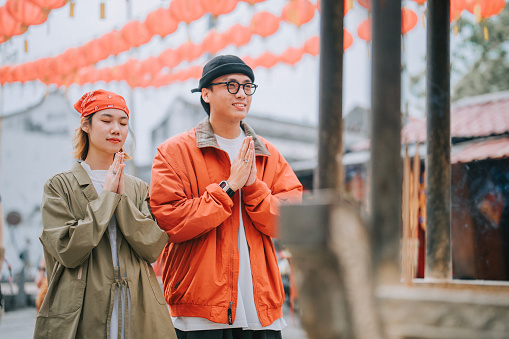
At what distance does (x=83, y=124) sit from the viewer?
105 inches

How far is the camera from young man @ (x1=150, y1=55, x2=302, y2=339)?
246cm

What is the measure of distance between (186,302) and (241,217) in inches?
20.1

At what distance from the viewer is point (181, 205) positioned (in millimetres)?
2529

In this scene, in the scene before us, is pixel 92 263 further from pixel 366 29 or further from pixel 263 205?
pixel 366 29

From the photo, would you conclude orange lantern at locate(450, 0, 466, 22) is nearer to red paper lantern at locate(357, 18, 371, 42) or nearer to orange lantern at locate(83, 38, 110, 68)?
red paper lantern at locate(357, 18, 371, 42)

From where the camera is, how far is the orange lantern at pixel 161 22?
21.8 ft

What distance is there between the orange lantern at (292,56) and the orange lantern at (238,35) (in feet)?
2.79

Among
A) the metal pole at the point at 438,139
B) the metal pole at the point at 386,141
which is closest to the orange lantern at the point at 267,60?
the metal pole at the point at 438,139

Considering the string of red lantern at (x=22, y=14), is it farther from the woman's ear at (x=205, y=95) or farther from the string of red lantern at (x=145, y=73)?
the woman's ear at (x=205, y=95)

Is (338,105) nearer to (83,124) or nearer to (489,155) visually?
(83,124)

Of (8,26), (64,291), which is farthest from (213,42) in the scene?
(64,291)

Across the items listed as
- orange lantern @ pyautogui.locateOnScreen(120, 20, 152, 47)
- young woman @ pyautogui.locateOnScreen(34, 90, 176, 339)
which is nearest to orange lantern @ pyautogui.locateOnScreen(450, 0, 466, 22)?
orange lantern @ pyautogui.locateOnScreen(120, 20, 152, 47)

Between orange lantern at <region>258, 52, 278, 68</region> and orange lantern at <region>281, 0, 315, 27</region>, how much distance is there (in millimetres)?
1501

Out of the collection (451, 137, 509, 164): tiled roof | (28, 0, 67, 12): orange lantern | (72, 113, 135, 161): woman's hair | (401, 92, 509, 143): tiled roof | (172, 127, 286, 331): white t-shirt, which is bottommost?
(172, 127, 286, 331): white t-shirt
